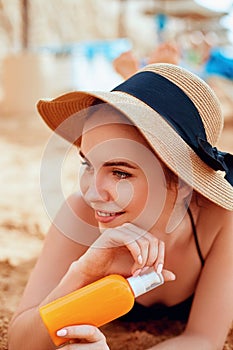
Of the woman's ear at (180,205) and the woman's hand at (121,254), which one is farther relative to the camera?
the woman's ear at (180,205)

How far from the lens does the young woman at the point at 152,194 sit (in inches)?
47.3

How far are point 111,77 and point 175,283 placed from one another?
6.12m

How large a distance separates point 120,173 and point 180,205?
0.21 metres

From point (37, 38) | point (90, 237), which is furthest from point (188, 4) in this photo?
point (90, 237)

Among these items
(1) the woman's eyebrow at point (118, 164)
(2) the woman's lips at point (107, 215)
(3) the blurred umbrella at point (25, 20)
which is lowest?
(3) the blurred umbrella at point (25, 20)

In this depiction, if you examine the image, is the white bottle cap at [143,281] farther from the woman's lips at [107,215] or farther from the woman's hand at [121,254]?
the woman's lips at [107,215]

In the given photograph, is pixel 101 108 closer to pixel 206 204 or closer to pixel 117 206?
pixel 117 206

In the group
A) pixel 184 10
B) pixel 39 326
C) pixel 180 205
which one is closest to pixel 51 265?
pixel 39 326

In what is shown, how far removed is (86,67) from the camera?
7082 millimetres

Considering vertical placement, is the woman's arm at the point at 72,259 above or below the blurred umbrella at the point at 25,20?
above

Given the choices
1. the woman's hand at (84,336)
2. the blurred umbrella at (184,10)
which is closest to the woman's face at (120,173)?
the woman's hand at (84,336)

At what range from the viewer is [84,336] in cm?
113

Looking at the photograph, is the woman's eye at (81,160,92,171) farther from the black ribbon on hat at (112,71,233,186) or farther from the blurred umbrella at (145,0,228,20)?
the blurred umbrella at (145,0,228,20)

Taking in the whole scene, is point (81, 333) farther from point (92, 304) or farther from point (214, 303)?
point (214, 303)
